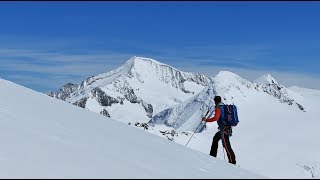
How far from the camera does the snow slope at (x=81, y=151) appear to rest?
10.7 meters

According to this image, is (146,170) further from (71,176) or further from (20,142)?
(20,142)

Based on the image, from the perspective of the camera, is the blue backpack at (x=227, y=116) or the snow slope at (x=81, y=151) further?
the blue backpack at (x=227, y=116)

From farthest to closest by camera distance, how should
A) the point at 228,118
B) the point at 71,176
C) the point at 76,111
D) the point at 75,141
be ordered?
1. the point at 76,111
2. the point at 228,118
3. the point at 75,141
4. the point at 71,176

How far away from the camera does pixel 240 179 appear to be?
1147cm

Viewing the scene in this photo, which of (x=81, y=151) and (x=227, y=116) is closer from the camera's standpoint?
(x=81, y=151)

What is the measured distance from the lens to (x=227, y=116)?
55.6 ft

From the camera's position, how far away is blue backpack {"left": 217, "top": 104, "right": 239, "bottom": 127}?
16906mm

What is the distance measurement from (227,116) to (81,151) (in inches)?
240

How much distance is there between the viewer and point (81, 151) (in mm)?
12523

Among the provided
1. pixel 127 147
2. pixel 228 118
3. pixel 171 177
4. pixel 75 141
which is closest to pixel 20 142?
pixel 75 141

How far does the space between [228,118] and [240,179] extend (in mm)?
5589

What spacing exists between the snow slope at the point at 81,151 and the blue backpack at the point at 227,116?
6.17 ft

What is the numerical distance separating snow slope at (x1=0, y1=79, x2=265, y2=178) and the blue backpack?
1.88 meters

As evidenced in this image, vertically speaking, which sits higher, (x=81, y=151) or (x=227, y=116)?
(x=227, y=116)
